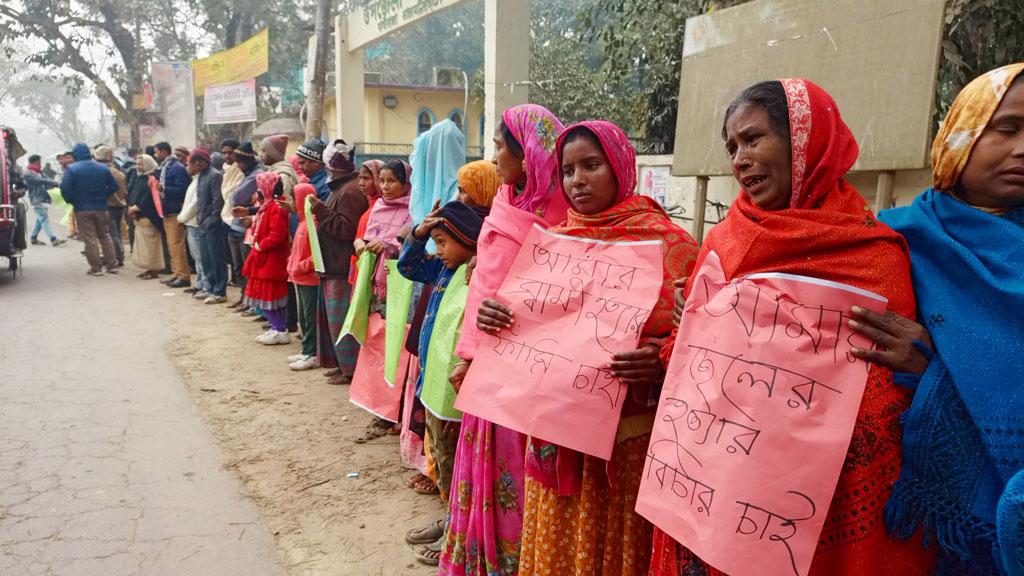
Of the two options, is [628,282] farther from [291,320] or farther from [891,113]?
[291,320]

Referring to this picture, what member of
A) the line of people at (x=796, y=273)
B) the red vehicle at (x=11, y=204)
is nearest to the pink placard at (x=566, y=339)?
the line of people at (x=796, y=273)

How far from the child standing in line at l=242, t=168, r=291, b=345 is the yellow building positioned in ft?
45.2

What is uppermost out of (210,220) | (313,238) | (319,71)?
(319,71)

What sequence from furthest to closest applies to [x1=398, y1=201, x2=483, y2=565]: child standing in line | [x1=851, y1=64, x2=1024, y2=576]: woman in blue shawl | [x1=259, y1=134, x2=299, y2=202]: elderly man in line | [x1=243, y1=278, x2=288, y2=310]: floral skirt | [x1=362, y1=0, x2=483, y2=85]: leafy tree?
[x1=362, y1=0, x2=483, y2=85]: leafy tree, [x1=259, y1=134, x2=299, y2=202]: elderly man in line, [x1=243, y1=278, x2=288, y2=310]: floral skirt, [x1=398, y1=201, x2=483, y2=565]: child standing in line, [x1=851, y1=64, x2=1024, y2=576]: woman in blue shawl

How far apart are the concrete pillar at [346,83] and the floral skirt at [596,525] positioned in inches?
372

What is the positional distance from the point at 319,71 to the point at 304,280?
5.48 metres

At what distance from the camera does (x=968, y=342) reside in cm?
119

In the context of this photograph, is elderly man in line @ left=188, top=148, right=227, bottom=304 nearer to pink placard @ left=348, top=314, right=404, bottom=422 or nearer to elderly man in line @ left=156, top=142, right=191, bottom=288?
elderly man in line @ left=156, top=142, right=191, bottom=288

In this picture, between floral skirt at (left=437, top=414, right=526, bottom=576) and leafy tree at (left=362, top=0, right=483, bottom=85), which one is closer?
floral skirt at (left=437, top=414, right=526, bottom=576)

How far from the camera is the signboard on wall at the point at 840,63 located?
264 centimetres

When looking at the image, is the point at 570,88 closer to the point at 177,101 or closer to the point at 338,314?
the point at 338,314

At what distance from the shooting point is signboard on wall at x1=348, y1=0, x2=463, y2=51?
768cm

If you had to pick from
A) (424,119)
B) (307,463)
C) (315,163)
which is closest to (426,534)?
(307,463)

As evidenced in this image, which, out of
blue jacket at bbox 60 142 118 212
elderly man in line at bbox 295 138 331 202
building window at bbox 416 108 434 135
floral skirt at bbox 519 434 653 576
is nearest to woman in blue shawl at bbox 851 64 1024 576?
floral skirt at bbox 519 434 653 576
